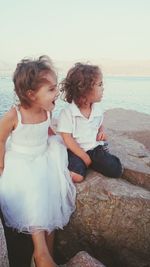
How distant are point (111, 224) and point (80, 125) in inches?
36.1

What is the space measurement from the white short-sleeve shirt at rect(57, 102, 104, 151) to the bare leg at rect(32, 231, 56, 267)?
963 millimetres

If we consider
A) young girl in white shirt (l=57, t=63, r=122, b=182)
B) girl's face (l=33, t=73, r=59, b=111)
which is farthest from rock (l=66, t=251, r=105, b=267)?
girl's face (l=33, t=73, r=59, b=111)

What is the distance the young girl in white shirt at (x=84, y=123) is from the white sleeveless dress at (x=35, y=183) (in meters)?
0.14

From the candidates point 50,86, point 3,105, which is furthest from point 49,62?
point 3,105

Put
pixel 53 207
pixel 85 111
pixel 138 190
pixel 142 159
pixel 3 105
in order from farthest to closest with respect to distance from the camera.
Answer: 1. pixel 3 105
2. pixel 142 159
3. pixel 85 111
4. pixel 138 190
5. pixel 53 207

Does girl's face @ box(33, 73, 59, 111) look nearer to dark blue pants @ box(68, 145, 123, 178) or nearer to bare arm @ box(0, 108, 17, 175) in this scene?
bare arm @ box(0, 108, 17, 175)

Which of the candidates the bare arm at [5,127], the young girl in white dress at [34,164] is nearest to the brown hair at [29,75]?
the young girl in white dress at [34,164]

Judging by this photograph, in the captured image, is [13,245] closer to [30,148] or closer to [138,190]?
[30,148]

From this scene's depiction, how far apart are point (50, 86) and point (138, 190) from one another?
114 centimetres

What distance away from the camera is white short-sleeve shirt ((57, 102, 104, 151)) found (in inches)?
141

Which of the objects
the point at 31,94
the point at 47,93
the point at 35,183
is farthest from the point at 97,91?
the point at 35,183

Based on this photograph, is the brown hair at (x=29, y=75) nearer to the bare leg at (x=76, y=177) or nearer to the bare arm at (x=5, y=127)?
the bare arm at (x=5, y=127)

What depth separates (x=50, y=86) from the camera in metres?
3.29

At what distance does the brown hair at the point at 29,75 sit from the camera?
3252mm
